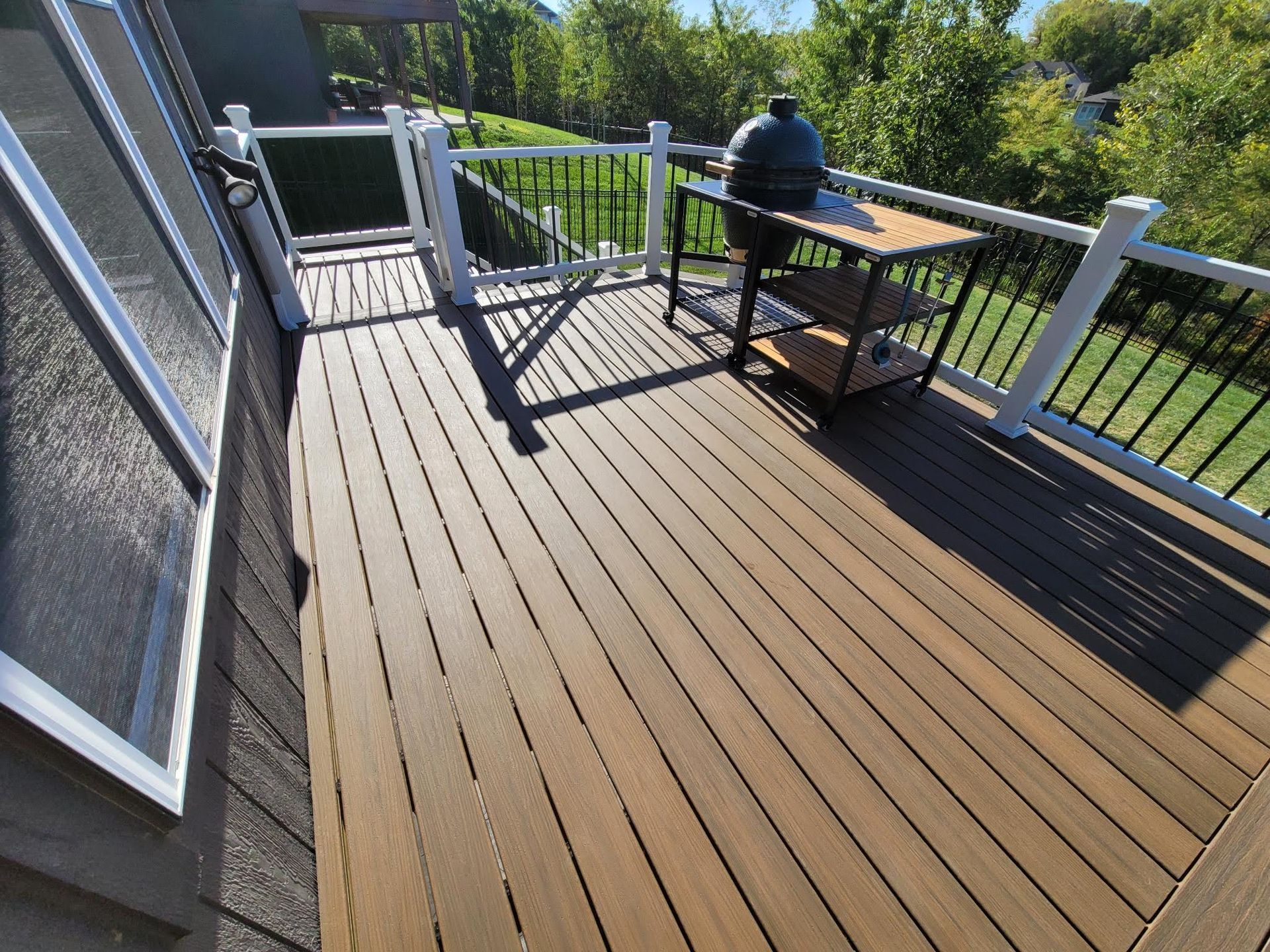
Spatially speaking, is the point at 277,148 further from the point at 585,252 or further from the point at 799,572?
the point at 799,572

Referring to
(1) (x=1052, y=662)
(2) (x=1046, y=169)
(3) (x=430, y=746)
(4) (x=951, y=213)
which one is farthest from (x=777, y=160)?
(2) (x=1046, y=169)

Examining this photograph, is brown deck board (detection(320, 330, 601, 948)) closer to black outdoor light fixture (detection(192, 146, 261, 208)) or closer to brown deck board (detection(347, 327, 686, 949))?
brown deck board (detection(347, 327, 686, 949))

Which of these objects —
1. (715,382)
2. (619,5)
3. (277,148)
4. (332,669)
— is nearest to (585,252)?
(715,382)

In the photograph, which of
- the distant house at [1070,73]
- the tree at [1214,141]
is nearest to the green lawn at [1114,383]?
the tree at [1214,141]

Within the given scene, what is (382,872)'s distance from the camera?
120cm

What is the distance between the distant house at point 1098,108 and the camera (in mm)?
31281

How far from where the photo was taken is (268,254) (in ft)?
9.83

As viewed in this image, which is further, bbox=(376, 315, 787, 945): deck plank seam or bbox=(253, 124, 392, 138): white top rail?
bbox=(253, 124, 392, 138): white top rail

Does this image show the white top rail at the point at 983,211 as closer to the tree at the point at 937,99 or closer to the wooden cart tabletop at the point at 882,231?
the wooden cart tabletop at the point at 882,231

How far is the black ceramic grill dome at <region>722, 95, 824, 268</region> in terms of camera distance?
2.66 m

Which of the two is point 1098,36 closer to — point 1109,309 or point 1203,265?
point 1109,309

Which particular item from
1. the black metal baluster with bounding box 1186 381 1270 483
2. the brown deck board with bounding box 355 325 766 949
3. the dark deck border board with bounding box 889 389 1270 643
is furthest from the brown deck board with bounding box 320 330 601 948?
the black metal baluster with bounding box 1186 381 1270 483

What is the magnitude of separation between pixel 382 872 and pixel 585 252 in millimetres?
3861

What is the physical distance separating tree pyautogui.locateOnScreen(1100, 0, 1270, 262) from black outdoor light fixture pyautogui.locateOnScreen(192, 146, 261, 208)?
672 inches
